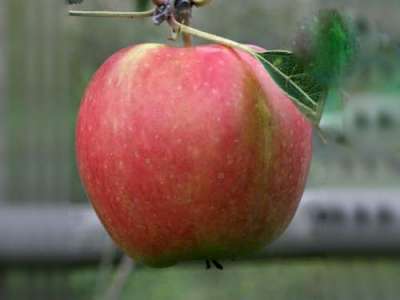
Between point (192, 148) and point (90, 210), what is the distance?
4.99 feet

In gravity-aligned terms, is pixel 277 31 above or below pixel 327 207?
above

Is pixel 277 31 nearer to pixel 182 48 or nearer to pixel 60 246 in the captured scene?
pixel 60 246

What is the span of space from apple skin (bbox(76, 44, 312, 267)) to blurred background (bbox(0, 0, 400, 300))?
1015mm

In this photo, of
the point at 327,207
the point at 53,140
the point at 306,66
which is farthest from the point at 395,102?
the point at 53,140

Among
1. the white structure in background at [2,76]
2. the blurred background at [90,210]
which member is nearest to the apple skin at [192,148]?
the blurred background at [90,210]

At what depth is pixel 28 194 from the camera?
2795mm

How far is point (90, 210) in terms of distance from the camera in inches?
89.8

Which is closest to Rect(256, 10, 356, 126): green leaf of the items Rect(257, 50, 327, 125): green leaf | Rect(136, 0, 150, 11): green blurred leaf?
Rect(257, 50, 327, 125): green leaf

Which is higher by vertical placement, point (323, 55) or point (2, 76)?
point (323, 55)

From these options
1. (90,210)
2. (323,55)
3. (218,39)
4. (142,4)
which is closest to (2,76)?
(90,210)

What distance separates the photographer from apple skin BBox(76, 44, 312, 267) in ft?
2.57

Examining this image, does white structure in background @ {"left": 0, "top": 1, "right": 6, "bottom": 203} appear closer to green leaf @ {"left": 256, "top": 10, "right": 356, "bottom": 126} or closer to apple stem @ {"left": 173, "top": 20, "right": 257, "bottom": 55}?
apple stem @ {"left": 173, "top": 20, "right": 257, "bottom": 55}

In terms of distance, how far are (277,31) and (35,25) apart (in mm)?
646

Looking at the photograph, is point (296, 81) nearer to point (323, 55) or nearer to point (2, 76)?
point (323, 55)
